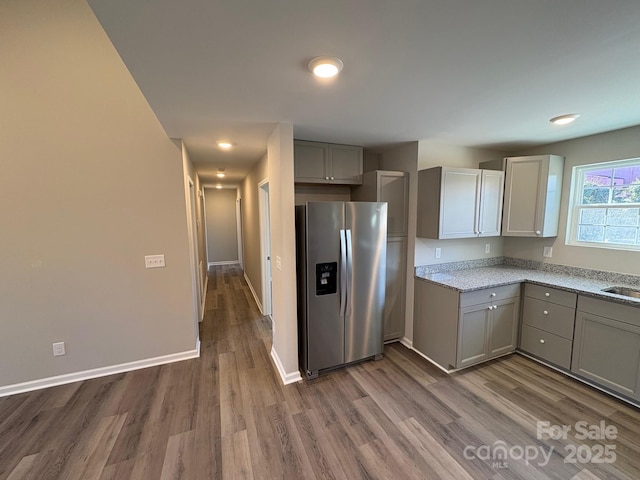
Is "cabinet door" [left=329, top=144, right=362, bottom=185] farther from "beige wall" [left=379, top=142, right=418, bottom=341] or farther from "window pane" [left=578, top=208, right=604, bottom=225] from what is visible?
"window pane" [left=578, top=208, right=604, bottom=225]

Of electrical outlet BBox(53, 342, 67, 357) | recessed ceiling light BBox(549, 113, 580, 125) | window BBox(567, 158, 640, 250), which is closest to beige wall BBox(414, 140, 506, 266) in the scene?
window BBox(567, 158, 640, 250)

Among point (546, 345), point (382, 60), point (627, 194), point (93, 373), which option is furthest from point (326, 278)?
point (627, 194)

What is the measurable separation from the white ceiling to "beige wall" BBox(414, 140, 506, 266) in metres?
0.66

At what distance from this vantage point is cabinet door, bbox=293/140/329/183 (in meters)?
2.85

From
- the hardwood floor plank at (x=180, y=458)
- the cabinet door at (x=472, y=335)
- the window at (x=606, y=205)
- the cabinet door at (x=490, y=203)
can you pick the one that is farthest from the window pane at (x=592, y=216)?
the hardwood floor plank at (x=180, y=458)

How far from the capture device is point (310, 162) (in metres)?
2.91

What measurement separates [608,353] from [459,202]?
6.01 feet

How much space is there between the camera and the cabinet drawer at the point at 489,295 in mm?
2562

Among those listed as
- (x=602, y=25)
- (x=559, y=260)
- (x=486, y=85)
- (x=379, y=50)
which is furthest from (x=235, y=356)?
(x=559, y=260)

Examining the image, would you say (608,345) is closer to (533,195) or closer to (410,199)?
(533,195)

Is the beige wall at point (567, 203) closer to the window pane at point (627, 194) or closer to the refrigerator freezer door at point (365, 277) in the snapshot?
the window pane at point (627, 194)

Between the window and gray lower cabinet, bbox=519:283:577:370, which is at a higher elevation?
the window

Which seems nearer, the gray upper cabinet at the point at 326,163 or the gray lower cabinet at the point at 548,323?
the gray lower cabinet at the point at 548,323

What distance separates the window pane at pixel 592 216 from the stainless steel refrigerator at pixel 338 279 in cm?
230
